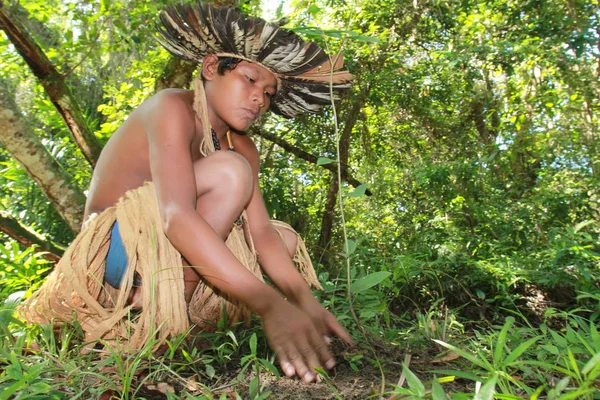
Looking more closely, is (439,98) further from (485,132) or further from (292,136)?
(292,136)

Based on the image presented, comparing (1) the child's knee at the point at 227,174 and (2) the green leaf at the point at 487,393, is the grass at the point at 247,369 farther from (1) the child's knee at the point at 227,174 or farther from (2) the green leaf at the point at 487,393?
(1) the child's knee at the point at 227,174

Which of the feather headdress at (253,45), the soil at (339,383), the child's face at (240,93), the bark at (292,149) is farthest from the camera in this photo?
the bark at (292,149)

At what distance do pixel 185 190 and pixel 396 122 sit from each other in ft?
14.0

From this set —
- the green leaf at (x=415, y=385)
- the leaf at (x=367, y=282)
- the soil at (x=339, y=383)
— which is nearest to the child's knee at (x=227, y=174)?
the leaf at (x=367, y=282)

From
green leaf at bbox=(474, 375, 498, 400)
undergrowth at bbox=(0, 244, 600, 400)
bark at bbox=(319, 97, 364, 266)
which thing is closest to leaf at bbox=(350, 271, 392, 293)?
undergrowth at bbox=(0, 244, 600, 400)

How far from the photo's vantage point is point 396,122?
5543 millimetres

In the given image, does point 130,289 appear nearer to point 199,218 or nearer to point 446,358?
point 199,218

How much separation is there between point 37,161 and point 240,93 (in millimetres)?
1576

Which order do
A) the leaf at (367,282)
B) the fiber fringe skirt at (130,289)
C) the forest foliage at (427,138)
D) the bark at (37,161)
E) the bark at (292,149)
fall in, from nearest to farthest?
the leaf at (367,282) < the fiber fringe skirt at (130,289) < the bark at (37,161) < the forest foliage at (427,138) < the bark at (292,149)

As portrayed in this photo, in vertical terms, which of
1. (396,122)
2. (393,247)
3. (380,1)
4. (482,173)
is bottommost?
(393,247)

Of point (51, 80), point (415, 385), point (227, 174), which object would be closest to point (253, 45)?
point (227, 174)

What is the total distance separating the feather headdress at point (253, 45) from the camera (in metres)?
1.85

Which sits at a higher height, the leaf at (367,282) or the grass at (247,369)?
the leaf at (367,282)

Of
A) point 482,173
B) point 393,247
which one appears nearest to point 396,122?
point 482,173
